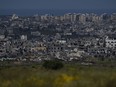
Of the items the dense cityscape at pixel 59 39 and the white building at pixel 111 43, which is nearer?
the dense cityscape at pixel 59 39

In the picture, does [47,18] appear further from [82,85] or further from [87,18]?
[82,85]

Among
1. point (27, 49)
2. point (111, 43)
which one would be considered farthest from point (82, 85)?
point (111, 43)

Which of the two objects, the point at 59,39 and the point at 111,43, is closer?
the point at 111,43

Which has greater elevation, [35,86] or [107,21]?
[35,86]

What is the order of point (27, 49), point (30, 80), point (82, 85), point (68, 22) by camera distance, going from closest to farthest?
point (82, 85), point (30, 80), point (27, 49), point (68, 22)

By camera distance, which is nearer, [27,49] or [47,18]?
[27,49]

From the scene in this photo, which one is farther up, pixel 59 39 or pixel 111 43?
pixel 111 43

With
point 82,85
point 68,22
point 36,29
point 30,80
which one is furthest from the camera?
point 68,22

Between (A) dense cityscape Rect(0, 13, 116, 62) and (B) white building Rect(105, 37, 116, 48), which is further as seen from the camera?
(B) white building Rect(105, 37, 116, 48)
